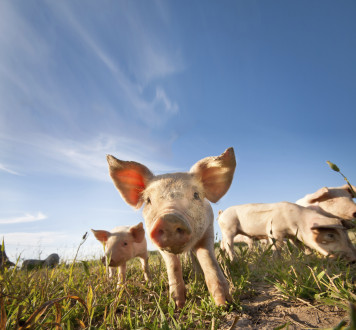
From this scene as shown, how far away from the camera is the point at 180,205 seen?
111 inches

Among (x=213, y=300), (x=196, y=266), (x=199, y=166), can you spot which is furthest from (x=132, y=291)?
(x=199, y=166)

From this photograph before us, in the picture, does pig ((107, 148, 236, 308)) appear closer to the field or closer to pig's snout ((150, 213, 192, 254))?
pig's snout ((150, 213, 192, 254))

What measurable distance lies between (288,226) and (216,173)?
3889 millimetres

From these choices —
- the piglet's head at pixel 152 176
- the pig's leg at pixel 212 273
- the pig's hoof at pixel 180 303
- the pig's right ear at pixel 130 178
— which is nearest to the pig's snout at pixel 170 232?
the pig's leg at pixel 212 273

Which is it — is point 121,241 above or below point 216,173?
below

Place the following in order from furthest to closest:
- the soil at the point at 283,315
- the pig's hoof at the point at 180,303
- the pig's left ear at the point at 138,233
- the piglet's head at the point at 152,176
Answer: the pig's left ear at the point at 138,233
the piglet's head at the point at 152,176
the pig's hoof at the point at 180,303
the soil at the point at 283,315

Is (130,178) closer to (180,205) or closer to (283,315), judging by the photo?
(180,205)

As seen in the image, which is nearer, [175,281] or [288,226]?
[175,281]

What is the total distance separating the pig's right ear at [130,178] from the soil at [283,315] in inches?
75.7

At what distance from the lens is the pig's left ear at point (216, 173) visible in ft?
11.2

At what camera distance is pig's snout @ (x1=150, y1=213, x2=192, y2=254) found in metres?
2.44

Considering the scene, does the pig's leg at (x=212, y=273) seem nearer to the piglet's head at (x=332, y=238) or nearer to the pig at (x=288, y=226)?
the pig at (x=288, y=226)

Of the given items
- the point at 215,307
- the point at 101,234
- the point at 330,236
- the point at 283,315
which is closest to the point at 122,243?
the point at 101,234

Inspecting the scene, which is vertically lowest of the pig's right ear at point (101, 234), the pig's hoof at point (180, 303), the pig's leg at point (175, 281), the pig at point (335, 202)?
the pig's hoof at point (180, 303)
